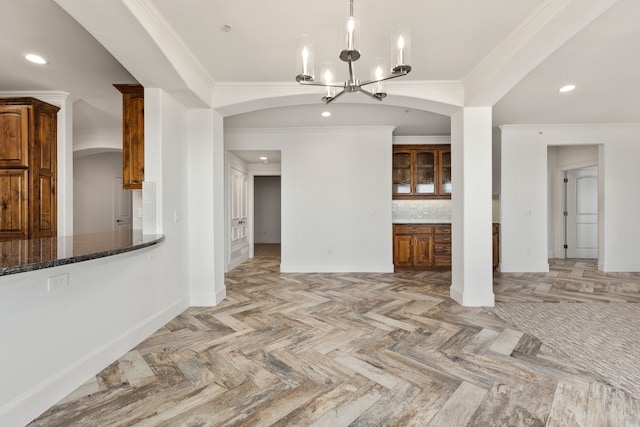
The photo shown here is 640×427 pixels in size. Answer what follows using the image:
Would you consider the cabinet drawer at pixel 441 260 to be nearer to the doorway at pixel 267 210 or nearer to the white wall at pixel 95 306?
the white wall at pixel 95 306

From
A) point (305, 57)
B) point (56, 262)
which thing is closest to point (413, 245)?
point (305, 57)

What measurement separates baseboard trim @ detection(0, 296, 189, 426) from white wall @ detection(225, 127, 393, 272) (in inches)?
124

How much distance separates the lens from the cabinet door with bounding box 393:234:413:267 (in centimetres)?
581

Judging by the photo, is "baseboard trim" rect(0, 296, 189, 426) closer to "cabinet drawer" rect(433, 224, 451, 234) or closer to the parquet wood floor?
the parquet wood floor

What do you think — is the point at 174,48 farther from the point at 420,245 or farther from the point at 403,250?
the point at 420,245

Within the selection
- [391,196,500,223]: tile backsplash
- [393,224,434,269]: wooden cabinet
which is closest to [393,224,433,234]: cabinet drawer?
[393,224,434,269]: wooden cabinet

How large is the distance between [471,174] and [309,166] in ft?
9.50

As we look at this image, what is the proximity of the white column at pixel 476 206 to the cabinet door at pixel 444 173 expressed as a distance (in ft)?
7.36

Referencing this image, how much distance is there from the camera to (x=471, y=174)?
376 centimetres

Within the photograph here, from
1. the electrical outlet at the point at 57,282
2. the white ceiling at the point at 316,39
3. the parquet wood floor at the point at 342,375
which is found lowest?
the parquet wood floor at the point at 342,375

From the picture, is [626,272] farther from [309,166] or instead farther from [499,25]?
[309,166]

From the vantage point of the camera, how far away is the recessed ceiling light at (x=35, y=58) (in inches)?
118

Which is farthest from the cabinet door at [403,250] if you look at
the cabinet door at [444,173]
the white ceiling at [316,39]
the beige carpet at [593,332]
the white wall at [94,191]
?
the white wall at [94,191]

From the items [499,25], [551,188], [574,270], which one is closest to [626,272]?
[574,270]
